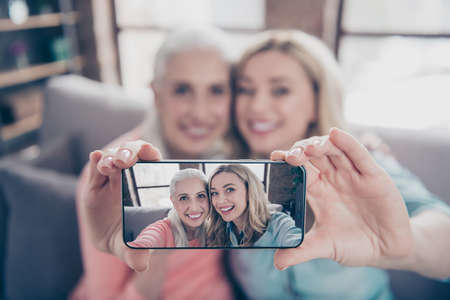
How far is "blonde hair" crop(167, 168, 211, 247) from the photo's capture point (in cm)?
27

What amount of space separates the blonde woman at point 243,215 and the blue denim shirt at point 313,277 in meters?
0.16

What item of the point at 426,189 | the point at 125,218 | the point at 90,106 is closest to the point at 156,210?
the point at 125,218

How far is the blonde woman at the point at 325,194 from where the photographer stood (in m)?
0.32

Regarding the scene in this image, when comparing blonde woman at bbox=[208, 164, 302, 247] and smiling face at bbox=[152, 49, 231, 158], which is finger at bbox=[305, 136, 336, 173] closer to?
blonde woman at bbox=[208, 164, 302, 247]

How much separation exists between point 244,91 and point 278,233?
0.28 metres

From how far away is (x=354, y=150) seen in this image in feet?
1.01

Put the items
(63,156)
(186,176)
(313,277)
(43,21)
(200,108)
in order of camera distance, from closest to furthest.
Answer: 1. (186,176)
2. (313,277)
3. (200,108)
4. (63,156)
5. (43,21)

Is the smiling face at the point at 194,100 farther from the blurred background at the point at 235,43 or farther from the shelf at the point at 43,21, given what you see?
the shelf at the point at 43,21

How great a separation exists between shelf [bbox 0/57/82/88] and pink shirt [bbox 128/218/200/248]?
6.68ft

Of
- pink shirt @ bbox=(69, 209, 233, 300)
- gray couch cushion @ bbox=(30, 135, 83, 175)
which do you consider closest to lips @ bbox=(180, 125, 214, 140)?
pink shirt @ bbox=(69, 209, 233, 300)

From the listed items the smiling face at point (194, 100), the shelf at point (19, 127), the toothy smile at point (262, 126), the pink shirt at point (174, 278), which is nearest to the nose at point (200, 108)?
the smiling face at point (194, 100)

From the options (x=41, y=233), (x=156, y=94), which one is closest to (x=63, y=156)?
(x=41, y=233)

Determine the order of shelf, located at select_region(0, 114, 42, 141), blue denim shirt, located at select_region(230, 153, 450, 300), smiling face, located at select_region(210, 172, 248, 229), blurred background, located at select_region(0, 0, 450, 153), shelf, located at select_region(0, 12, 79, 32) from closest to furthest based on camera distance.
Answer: smiling face, located at select_region(210, 172, 248, 229)
blue denim shirt, located at select_region(230, 153, 450, 300)
blurred background, located at select_region(0, 0, 450, 153)
shelf, located at select_region(0, 12, 79, 32)
shelf, located at select_region(0, 114, 42, 141)

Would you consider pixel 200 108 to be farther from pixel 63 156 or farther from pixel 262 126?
pixel 63 156
